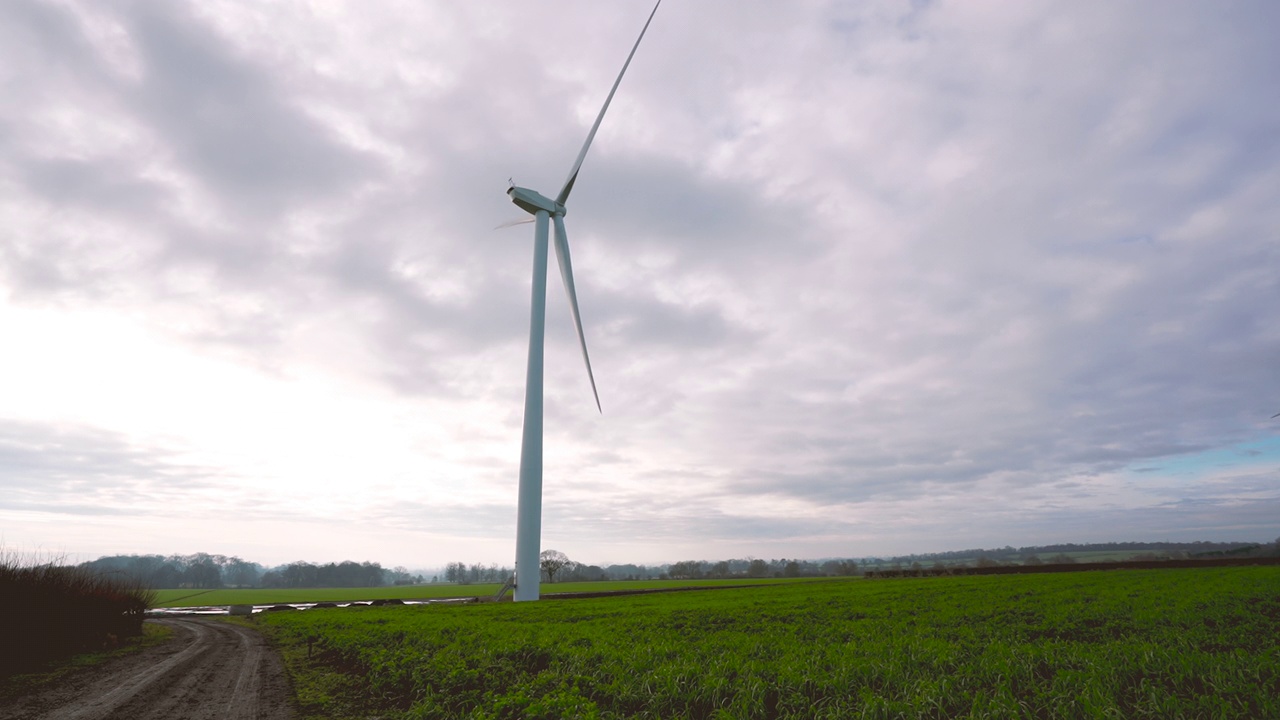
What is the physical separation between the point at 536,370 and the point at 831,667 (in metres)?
42.4

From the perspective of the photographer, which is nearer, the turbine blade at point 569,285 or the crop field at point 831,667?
the crop field at point 831,667

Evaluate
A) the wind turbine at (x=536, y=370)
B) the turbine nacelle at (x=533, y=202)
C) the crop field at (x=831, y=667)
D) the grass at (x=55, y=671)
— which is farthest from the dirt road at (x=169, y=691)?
the turbine nacelle at (x=533, y=202)

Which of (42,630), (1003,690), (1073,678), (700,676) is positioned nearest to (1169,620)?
(1073,678)

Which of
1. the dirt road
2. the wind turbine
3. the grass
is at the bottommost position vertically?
the dirt road

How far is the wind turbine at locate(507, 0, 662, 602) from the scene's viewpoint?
5159cm

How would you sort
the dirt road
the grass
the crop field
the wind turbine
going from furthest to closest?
the wind turbine → the grass → the dirt road → the crop field

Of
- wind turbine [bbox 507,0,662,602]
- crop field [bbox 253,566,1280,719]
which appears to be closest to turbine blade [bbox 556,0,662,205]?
wind turbine [bbox 507,0,662,602]

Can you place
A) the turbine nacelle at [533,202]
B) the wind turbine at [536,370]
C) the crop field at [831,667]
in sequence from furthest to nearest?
the turbine nacelle at [533,202] → the wind turbine at [536,370] → the crop field at [831,667]

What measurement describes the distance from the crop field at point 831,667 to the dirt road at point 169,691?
4.01 feet

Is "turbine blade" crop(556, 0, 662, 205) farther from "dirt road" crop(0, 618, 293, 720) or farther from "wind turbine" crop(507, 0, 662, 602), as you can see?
"dirt road" crop(0, 618, 293, 720)

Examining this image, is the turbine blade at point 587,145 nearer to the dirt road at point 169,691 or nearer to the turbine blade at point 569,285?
the turbine blade at point 569,285

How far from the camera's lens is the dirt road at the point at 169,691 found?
56.2 ft

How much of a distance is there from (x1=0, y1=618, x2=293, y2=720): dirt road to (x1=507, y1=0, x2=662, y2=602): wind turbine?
879 inches

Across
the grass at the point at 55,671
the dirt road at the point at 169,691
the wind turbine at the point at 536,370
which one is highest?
the wind turbine at the point at 536,370
